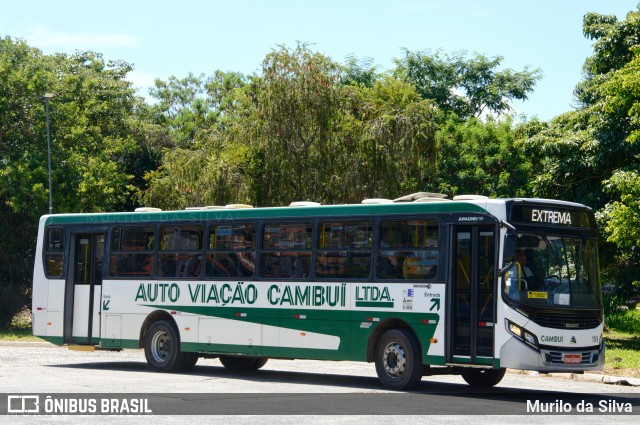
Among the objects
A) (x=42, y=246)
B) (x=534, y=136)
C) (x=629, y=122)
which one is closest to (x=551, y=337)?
(x=42, y=246)

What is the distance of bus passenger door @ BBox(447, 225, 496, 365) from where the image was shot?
17062 millimetres

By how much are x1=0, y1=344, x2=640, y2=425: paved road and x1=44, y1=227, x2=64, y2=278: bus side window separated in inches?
80.2

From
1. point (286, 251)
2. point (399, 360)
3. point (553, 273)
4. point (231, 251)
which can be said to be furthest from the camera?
point (231, 251)

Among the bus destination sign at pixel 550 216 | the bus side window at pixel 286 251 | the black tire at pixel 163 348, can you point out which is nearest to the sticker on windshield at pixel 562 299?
the bus destination sign at pixel 550 216

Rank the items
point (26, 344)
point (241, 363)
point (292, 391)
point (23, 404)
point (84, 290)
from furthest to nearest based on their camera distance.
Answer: point (26, 344) < point (84, 290) < point (241, 363) < point (292, 391) < point (23, 404)

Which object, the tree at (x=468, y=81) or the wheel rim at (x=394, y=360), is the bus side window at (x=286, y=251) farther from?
the tree at (x=468, y=81)

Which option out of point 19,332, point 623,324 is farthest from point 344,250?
point 623,324

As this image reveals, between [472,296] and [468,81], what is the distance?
185 feet

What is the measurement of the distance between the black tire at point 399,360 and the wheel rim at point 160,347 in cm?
550

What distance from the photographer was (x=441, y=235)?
17844 mm

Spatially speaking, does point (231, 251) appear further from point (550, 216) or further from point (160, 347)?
point (550, 216)

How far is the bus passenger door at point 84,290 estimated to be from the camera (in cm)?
2336

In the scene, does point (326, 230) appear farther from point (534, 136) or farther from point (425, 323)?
point (534, 136)

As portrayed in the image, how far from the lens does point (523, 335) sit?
656 inches
